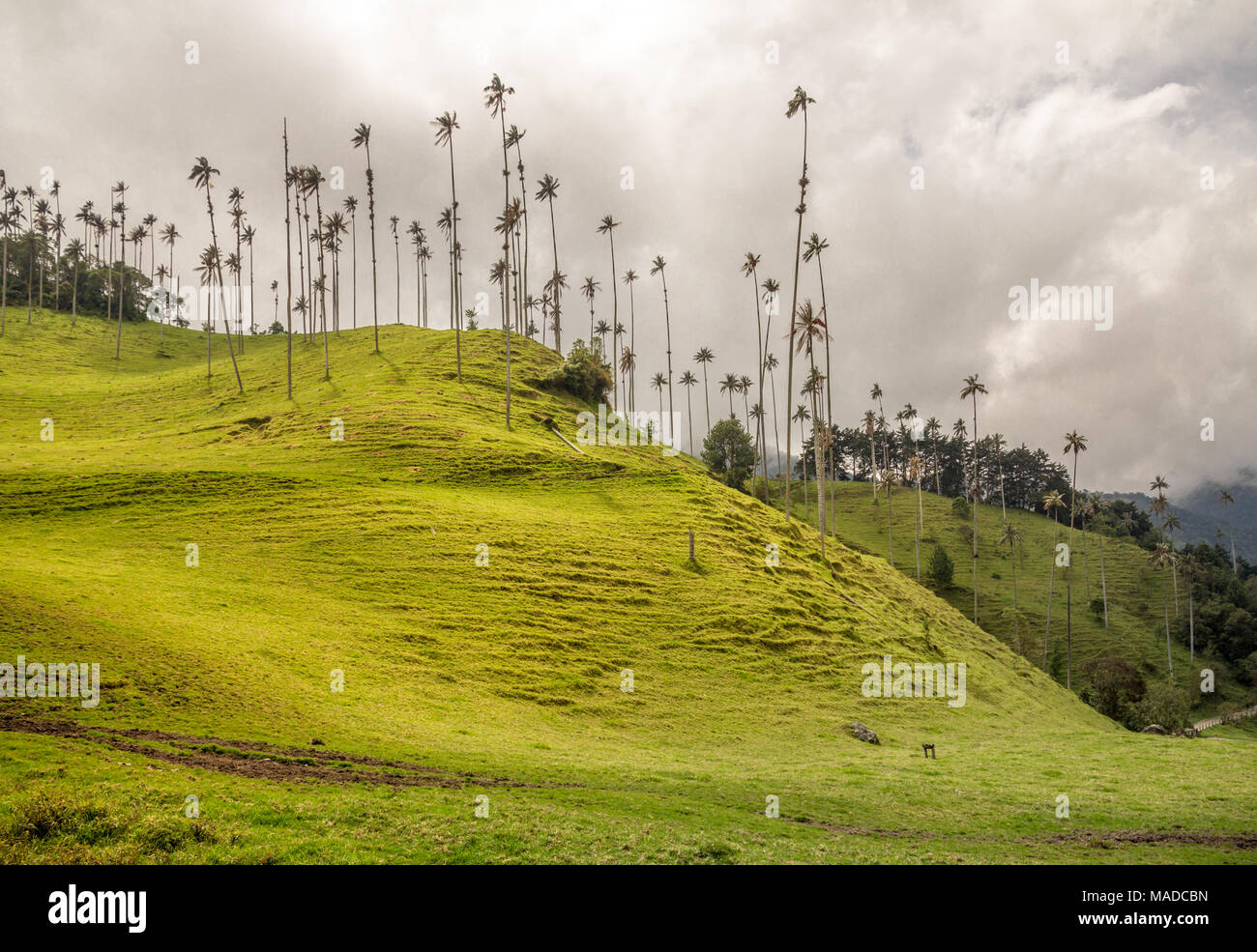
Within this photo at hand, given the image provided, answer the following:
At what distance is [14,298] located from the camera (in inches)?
6344

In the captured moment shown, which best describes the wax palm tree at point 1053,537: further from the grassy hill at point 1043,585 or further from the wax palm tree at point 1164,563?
the wax palm tree at point 1164,563

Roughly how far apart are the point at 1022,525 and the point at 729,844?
180 m

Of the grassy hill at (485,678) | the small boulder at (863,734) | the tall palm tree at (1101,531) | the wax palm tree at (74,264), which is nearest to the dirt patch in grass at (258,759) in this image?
the grassy hill at (485,678)

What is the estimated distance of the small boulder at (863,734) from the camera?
119 ft

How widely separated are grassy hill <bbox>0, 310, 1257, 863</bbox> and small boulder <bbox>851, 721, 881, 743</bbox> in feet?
2.06

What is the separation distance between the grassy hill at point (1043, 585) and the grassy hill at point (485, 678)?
44.3 metres

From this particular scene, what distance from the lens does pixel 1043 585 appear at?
131500 mm

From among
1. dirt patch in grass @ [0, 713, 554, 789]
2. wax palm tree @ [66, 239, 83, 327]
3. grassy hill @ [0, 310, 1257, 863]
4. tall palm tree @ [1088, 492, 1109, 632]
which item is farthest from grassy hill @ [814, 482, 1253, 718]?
wax palm tree @ [66, 239, 83, 327]

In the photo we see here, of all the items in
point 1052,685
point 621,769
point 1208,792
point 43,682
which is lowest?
point 1052,685

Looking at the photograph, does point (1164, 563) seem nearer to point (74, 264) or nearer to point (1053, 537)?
point (1053, 537)

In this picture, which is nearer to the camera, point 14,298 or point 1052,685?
point 1052,685
